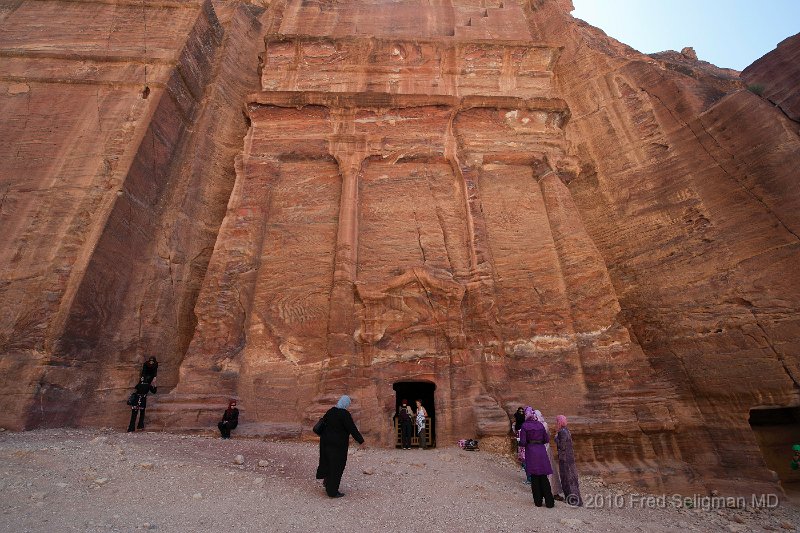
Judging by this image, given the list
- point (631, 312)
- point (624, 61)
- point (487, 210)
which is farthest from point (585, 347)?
point (624, 61)

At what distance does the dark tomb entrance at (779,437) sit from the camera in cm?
1164

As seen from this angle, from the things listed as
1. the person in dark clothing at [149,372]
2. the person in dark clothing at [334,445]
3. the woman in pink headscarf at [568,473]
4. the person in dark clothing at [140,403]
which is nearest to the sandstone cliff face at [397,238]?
the person in dark clothing at [140,403]

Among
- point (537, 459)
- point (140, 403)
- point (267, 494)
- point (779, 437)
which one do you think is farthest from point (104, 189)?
point (779, 437)

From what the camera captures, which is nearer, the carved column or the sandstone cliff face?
the sandstone cliff face

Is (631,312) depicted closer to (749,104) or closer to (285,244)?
(749,104)

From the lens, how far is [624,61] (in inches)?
660

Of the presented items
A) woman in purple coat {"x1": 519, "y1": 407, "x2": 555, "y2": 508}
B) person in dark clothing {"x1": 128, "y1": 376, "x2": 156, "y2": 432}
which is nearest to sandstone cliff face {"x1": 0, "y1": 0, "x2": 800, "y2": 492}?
person in dark clothing {"x1": 128, "y1": 376, "x2": 156, "y2": 432}

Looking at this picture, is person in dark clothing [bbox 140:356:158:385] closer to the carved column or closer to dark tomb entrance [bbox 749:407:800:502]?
the carved column

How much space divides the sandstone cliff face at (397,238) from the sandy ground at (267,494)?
150 centimetres

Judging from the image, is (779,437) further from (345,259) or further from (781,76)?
(345,259)

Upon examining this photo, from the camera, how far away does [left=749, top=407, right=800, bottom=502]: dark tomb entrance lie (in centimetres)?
1164

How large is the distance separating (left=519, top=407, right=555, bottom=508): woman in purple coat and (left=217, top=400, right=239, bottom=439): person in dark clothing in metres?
5.61

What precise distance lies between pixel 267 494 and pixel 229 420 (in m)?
4.06

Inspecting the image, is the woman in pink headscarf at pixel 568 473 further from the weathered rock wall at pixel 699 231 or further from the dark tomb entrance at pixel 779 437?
the dark tomb entrance at pixel 779 437
